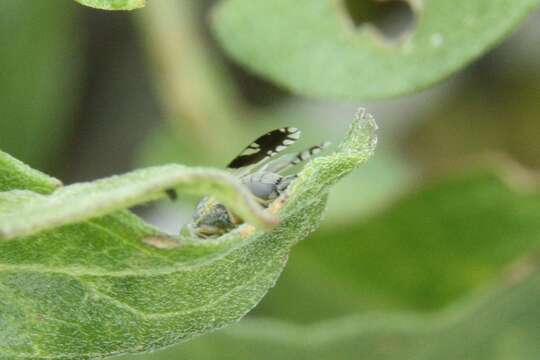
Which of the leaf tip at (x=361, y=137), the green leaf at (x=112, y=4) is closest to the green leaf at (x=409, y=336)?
the leaf tip at (x=361, y=137)

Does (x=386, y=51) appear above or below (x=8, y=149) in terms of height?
above

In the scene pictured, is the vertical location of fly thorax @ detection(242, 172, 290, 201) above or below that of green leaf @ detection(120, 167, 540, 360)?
above

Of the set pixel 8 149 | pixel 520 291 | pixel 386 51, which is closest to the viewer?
pixel 386 51

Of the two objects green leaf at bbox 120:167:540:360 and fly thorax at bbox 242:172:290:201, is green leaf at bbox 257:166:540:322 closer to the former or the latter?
green leaf at bbox 120:167:540:360

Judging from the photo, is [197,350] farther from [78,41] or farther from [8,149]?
[78,41]

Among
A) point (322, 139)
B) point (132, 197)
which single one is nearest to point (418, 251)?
point (322, 139)

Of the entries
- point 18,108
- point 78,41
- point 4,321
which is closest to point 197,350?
point 4,321

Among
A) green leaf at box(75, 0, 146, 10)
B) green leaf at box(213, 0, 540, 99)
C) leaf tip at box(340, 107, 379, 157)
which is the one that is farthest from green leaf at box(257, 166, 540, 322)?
green leaf at box(75, 0, 146, 10)
